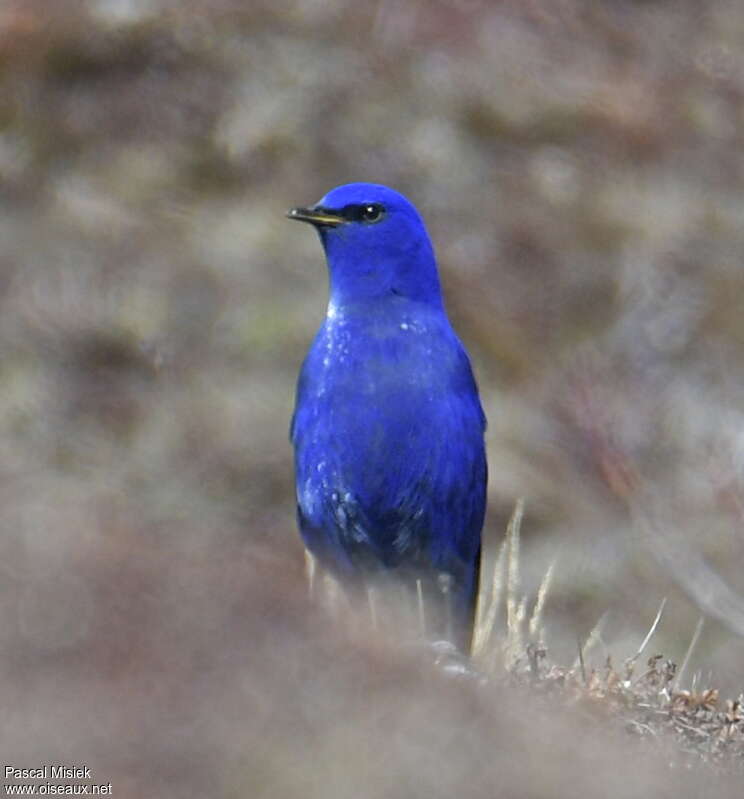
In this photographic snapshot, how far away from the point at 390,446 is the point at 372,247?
781 mm

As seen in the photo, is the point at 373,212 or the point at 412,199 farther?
the point at 412,199

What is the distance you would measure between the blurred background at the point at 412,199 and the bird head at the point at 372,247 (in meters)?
4.51

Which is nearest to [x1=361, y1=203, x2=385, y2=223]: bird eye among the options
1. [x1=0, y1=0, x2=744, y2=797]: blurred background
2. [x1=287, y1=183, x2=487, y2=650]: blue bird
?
[x1=287, y1=183, x2=487, y2=650]: blue bird

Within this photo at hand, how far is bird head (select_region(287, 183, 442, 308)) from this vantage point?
6566 millimetres

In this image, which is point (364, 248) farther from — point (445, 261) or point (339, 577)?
point (445, 261)

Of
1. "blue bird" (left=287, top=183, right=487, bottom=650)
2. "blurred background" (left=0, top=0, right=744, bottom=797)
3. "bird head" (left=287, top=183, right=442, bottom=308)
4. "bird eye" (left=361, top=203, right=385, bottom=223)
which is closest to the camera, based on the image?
"blue bird" (left=287, top=183, right=487, bottom=650)

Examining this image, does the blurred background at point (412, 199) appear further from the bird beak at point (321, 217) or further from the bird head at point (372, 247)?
the bird beak at point (321, 217)

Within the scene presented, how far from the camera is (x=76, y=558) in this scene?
2.85 meters

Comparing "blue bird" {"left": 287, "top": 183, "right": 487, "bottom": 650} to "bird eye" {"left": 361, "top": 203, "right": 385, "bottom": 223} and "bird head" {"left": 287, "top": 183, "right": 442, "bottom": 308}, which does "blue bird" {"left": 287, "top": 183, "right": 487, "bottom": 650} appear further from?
"bird eye" {"left": 361, "top": 203, "right": 385, "bottom": 223}

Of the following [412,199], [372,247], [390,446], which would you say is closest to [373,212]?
[372,247]

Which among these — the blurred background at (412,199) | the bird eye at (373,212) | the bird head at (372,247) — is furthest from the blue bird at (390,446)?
the blurred background at (412,199)

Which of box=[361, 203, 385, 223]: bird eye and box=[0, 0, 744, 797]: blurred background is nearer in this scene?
box=[361, 203, 385, 223]: bird eye

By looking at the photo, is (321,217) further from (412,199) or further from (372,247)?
(412,199)

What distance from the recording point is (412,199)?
1373cm
